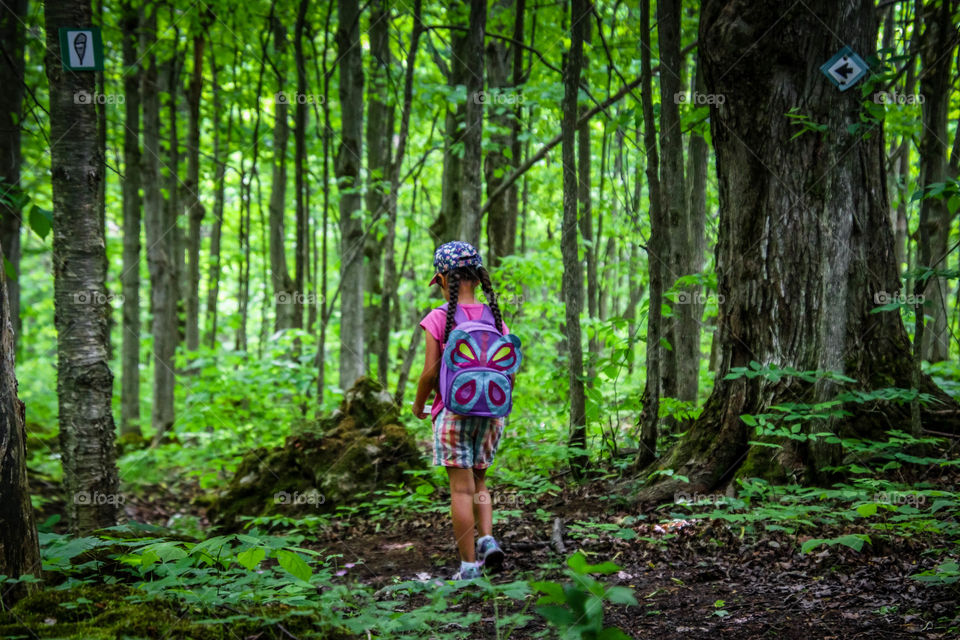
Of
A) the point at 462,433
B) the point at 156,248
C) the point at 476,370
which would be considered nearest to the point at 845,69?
the point at 476,370

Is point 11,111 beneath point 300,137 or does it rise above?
beneath

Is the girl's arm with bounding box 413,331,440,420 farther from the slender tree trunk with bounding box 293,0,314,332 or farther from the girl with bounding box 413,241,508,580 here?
the slender tree trunk with bounding box 293,0,314,332

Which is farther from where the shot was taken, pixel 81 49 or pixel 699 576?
pixel 81 49

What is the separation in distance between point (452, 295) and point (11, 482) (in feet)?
7.49

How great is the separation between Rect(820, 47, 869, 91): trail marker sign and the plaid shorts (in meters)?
3.20

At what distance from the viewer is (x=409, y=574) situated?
3.96 m

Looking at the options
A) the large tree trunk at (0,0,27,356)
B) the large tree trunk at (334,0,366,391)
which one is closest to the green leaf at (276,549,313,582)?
the large tree trunk at (0,0,27,356)

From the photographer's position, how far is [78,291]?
4090 mm

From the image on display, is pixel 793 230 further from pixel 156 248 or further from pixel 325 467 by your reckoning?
pixel 156 248

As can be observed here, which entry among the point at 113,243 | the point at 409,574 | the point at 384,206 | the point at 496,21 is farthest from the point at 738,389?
the point at 113,243

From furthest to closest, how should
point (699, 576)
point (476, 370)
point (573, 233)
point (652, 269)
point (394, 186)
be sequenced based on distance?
point (394, 186) → point (573, 233) → point (652, 269) → point (476, 370) → point (699, 576)

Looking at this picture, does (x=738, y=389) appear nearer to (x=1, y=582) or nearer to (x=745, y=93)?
(x=745, y=93)

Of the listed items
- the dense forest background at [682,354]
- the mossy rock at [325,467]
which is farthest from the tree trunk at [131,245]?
the mossy rock at [325,467]

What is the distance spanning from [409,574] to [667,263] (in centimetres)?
327
